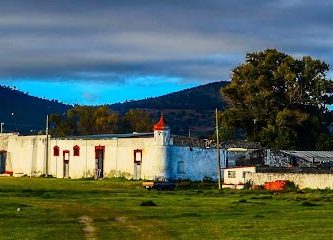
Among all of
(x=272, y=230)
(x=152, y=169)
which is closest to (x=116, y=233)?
(x=272, y=230)

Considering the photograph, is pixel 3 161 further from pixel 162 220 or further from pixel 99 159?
pixel 162 220

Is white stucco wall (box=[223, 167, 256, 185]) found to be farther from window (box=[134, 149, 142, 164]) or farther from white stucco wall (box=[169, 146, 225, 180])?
window (box=[134, 149, 142, 164])

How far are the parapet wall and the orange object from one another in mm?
768

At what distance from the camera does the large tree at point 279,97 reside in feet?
341

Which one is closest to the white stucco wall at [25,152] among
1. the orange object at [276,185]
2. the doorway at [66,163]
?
the doorway at [66,163]

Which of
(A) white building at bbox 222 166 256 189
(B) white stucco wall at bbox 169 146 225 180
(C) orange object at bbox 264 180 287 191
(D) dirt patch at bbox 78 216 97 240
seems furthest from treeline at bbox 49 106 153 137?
(D) dirt patch at bbox 78 216 97 240

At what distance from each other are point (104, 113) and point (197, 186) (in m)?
64.9

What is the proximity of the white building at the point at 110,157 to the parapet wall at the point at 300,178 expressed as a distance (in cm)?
1205

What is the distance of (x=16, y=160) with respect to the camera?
10712cm

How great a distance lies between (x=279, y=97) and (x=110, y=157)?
24.9 metres

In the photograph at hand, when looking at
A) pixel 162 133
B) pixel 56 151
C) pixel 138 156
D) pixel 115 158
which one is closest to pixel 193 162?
pixel 162 133

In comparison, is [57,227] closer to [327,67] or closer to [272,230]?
[272,230]

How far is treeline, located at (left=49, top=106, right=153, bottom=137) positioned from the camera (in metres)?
138

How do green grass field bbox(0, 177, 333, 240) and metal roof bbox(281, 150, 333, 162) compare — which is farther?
metal roof bbox(281, 150, 333, 162)
